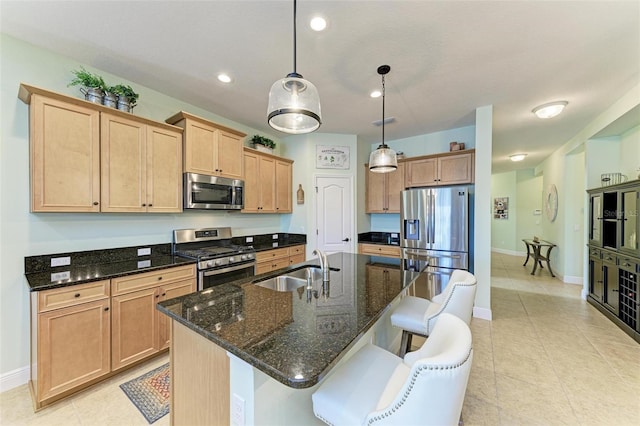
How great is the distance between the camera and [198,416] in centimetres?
124

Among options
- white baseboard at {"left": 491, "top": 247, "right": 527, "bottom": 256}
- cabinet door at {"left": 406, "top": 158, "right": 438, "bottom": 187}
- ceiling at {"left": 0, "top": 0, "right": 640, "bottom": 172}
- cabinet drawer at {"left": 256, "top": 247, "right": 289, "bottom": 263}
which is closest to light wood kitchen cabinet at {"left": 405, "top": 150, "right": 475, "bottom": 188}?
cabinet door at {"left": 406, "top": 158, "right": 438, "bottom": 187}

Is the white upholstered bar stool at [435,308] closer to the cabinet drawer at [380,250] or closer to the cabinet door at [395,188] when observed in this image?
the cabinet drawer at [380,250]

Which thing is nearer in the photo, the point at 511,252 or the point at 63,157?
the point at 63,157

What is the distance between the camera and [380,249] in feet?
14.2

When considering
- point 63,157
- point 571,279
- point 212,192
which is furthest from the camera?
point 571,279

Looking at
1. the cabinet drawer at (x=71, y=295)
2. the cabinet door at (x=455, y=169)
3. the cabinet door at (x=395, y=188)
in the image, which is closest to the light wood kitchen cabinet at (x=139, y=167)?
the cabinet drawer at (x=71, y=295)

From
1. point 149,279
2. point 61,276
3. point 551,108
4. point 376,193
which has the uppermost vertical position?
point 551,108

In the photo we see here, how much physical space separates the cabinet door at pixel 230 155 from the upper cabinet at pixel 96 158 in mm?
509

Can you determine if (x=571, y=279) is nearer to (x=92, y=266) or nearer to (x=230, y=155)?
(x=230, y=155)

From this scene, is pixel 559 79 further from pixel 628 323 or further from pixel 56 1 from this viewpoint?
pixel 56 1

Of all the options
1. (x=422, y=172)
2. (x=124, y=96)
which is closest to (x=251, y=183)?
(x=124, y=96)

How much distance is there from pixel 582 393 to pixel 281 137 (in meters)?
4.72

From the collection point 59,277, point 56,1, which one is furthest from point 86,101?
point 59,277

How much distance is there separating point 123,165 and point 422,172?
157 inches
